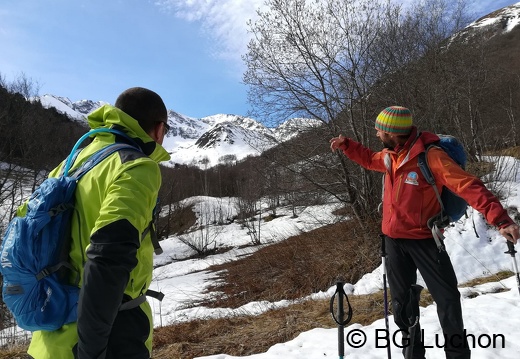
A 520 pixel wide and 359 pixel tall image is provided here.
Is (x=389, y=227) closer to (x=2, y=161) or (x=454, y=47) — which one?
(x=454, y=47)

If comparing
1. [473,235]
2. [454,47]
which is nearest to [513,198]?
[473,235]

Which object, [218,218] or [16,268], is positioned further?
[218,218]

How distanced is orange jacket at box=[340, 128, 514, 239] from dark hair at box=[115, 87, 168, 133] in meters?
2.11

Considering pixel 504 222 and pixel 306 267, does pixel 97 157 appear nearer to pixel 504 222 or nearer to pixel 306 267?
pixel 504 222

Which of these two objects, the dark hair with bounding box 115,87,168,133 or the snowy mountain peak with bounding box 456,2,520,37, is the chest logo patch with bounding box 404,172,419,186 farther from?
the snowy mountain peak with bounding box 456,2,520,37

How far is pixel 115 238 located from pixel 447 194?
8.54 ft

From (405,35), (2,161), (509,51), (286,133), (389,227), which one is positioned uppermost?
(509,51)

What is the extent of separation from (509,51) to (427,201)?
2167 inches

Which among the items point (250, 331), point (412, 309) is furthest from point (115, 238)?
point (250, 331)

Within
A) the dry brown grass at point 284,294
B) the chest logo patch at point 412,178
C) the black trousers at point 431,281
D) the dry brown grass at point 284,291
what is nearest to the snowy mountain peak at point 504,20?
the dry brown grass at point 284,291

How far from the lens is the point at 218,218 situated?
4119cm

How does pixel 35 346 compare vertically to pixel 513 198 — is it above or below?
below

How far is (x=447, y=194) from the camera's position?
9.39 feet

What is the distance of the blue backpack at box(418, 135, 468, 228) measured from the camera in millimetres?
2797
